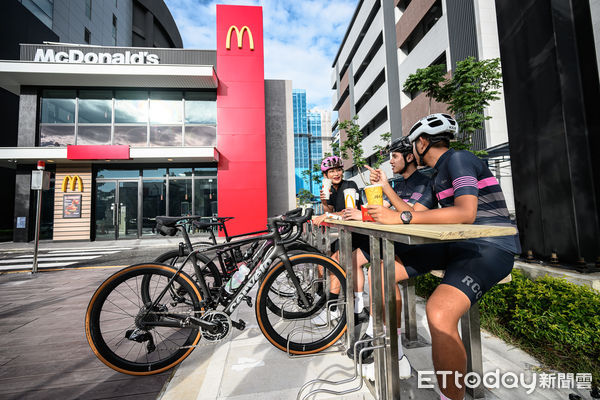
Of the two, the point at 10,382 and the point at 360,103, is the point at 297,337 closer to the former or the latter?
the point at 10,382

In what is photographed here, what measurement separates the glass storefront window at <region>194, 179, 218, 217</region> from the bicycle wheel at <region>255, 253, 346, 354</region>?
11172mm

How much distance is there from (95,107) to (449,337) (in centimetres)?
1683

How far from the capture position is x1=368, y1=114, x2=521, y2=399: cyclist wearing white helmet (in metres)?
1.39

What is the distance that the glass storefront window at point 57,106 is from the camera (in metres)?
12.8

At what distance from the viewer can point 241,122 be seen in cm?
1337

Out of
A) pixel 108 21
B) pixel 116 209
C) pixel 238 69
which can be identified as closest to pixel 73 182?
pixel 116 209

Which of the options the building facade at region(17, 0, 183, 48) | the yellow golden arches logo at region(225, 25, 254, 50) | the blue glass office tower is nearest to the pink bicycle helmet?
the yellow golden arches logo at region(225, 25, 254, 50)

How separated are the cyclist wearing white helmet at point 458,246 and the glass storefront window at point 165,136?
1356 cm

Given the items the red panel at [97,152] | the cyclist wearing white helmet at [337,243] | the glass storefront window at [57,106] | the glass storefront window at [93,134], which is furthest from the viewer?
the glass storefront window at [57,106]

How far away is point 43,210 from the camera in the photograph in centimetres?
1280

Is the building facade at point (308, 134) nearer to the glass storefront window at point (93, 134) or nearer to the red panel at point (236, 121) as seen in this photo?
the red panel at point (236, 121)

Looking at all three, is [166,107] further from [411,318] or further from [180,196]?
[411,318]

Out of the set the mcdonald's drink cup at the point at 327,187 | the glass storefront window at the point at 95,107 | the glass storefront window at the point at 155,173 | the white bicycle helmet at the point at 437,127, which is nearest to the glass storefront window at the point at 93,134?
the glass storefront window at the point at 95,107

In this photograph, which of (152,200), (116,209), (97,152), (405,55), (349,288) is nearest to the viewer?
(349,288)
